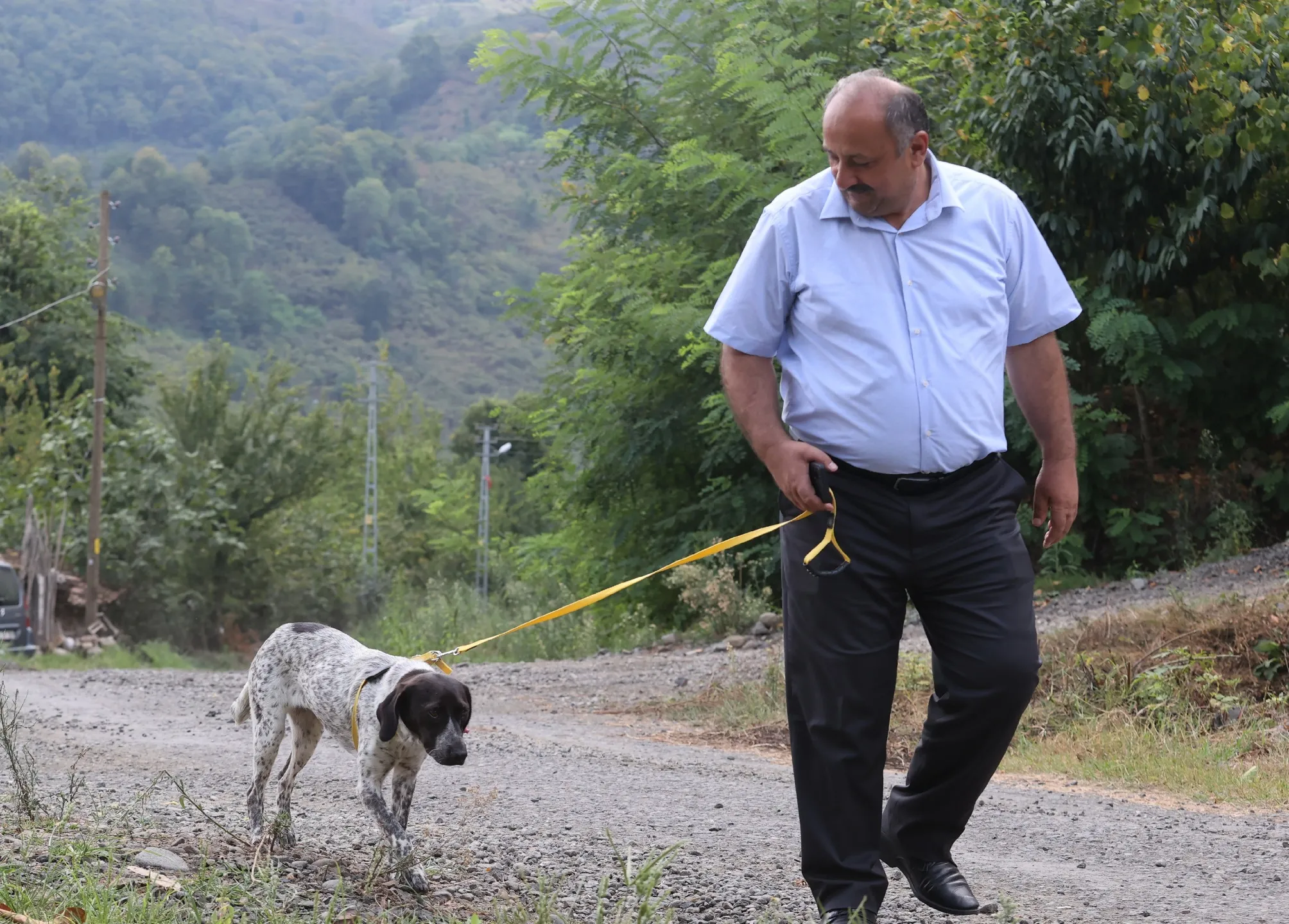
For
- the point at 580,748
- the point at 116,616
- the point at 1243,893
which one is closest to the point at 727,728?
the point at 580,748

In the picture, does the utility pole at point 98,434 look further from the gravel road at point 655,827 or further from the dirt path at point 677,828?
the dirt path at point 677,828

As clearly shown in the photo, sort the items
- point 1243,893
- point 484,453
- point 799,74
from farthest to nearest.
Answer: point 484,453
point 799,74
point 1243,893

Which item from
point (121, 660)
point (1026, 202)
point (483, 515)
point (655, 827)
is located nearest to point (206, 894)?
point (655, 827)

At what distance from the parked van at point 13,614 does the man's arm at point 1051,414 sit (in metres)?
20.4

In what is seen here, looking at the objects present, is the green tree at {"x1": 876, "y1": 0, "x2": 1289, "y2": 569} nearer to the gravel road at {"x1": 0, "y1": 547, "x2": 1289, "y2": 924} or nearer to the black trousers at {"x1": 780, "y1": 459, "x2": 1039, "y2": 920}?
the gravel road at {"x1": 0, "y1": 547, "x2": 1289, "y2": 924}

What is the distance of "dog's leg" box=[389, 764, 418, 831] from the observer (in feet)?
16.1

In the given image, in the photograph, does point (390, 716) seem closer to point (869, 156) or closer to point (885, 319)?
point (885, 319)

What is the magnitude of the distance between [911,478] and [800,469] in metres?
0.31

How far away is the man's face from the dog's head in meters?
1.97

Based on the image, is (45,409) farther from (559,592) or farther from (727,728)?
(727,728)

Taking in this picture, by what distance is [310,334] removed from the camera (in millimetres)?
124625

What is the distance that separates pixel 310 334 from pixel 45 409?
3399 inches

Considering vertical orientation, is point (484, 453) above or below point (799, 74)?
below

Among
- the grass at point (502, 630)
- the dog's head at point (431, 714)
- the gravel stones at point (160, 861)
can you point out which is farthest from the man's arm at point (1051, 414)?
the grass at point (502, 630)
